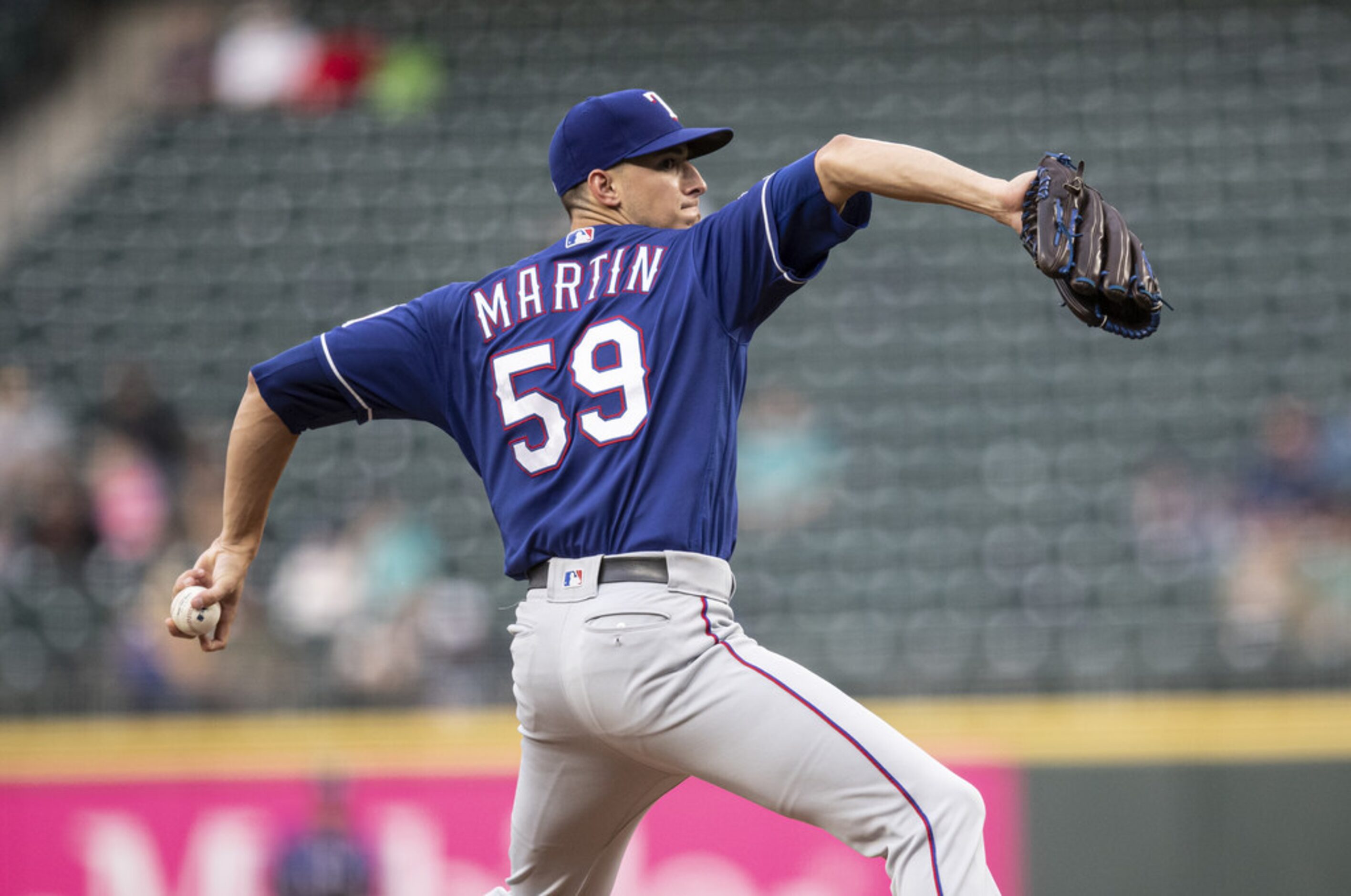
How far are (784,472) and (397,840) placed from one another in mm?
2894

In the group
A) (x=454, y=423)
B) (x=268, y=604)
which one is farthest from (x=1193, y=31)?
(x=454, y=423)

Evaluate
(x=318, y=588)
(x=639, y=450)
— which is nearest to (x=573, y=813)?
(x=639, y=450)

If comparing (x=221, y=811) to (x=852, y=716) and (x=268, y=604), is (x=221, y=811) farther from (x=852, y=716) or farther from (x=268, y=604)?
(x=852, y=716)

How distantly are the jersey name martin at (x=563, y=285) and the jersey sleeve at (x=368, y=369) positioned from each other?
0.51ft

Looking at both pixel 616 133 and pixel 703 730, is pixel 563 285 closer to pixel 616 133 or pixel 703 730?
pixel 616 133

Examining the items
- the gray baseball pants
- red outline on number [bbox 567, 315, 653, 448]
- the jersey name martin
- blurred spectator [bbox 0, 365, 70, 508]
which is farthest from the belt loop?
blurred spectator [bbox 0, 365, 70, 508]

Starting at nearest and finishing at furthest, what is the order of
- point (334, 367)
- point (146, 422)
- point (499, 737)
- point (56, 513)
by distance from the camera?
point (334, 367), point (499, 737), point (56, 513), point (146, 422)

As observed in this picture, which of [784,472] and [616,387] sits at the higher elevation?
[616,387]

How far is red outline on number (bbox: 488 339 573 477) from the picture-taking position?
301 cm

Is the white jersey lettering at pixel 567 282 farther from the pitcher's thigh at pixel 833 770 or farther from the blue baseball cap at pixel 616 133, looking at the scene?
the pitcher's thigh at pixel 833 770

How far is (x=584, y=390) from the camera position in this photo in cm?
299

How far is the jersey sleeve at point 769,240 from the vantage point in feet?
9.39

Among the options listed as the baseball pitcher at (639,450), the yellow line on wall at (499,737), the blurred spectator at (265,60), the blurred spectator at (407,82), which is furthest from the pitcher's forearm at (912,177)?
the blurred spectator at (265,60)

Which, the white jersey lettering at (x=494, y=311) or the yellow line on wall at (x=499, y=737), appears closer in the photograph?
the white jersey lettering at (x=494, y=311)
